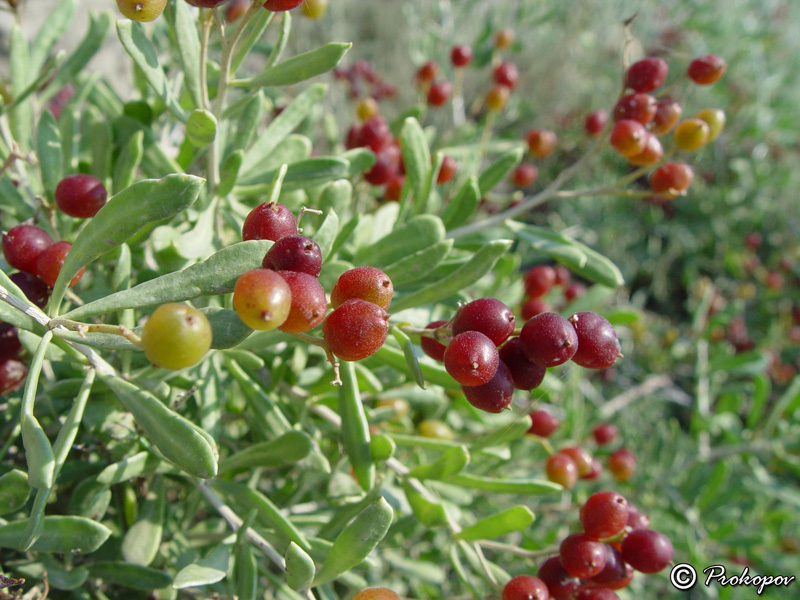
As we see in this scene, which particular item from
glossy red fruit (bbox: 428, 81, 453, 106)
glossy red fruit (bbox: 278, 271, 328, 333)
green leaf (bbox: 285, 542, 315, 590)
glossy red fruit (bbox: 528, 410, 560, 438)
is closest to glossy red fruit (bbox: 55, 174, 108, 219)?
glossy red fruit (bbox: 278, 271, 328, 333)

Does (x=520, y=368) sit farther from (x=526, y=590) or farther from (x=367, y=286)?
(x=526, y=590)

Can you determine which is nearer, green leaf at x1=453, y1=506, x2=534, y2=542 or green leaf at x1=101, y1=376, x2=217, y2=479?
green leaf at x1=101, y1=376, x2=217, y2=479

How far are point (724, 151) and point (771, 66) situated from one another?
3.34 ft

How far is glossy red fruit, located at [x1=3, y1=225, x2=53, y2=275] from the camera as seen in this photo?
107 centimetres

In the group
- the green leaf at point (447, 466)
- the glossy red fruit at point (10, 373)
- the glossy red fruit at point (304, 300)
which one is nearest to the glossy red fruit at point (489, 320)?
the glossy red fruit at point (304, 300)

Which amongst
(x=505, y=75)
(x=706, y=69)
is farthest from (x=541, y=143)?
(x=706, y=69)

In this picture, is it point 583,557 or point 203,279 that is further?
point 583,557

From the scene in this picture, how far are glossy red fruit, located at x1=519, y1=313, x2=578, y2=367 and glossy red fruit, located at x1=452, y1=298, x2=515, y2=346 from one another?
0.04 m

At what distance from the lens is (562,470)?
1664 mm

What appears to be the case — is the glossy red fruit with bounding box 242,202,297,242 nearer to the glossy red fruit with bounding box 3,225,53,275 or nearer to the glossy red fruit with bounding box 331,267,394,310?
the glossy red fruit with bounding box 331,267,394,310

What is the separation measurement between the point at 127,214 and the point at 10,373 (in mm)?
527

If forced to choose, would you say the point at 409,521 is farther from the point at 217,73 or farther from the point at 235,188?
the point at 217,73

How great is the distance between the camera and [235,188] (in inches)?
59.0

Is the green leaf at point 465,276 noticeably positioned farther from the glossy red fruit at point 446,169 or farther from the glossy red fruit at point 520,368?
the glossy red fruit at point 446,169
